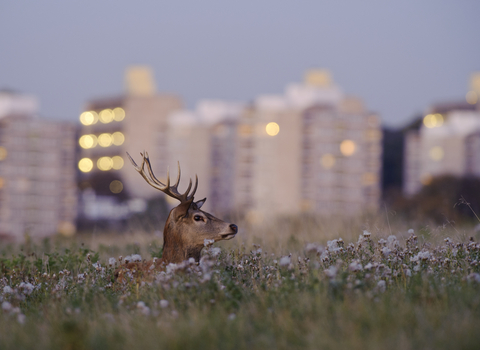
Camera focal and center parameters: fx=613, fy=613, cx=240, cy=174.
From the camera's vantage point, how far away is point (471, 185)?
55875mm

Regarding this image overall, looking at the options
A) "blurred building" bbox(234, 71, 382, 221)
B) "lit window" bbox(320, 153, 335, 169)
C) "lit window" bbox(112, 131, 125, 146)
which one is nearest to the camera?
"blurred building" bbox(234, 71, 382, 221)

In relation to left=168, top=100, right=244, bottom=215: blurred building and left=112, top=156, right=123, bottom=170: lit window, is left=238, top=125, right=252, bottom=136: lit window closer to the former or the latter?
left=168, top=100, right=244, bottom=215: blurred building

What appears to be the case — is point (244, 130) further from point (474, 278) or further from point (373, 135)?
point (474, 278)

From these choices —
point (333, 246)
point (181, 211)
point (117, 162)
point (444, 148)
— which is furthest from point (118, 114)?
point (333, 246)

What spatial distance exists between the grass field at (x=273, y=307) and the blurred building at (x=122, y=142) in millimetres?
69032

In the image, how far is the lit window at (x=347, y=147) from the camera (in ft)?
267

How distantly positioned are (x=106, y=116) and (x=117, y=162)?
28.3ft

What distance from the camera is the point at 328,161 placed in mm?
81500

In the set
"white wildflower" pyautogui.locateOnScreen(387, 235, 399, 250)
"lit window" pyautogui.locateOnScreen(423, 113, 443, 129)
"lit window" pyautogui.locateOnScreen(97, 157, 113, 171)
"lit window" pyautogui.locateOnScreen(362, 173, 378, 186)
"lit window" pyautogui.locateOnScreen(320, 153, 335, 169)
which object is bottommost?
"lit window" pyautogui.locateOnScreen(362, 173, 378, 186)

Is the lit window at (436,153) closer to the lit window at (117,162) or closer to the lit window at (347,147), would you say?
the lit window at (347,147)

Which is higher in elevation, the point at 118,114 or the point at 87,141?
the point at 118,114

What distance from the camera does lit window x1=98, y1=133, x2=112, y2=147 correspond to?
98.5 metres

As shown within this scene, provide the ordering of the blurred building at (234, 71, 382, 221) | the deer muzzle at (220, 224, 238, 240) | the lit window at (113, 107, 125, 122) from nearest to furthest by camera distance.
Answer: the deer muzzle at (220, 224, 238, 240) < the blurred building at (234, 71, 382, 221) < the lit window at (113, 107, 125, 122)

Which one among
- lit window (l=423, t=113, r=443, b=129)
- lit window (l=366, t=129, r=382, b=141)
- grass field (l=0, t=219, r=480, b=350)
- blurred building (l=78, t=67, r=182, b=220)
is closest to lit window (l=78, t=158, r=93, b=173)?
blurred building (l=78, t=67, r=182, b=220)
